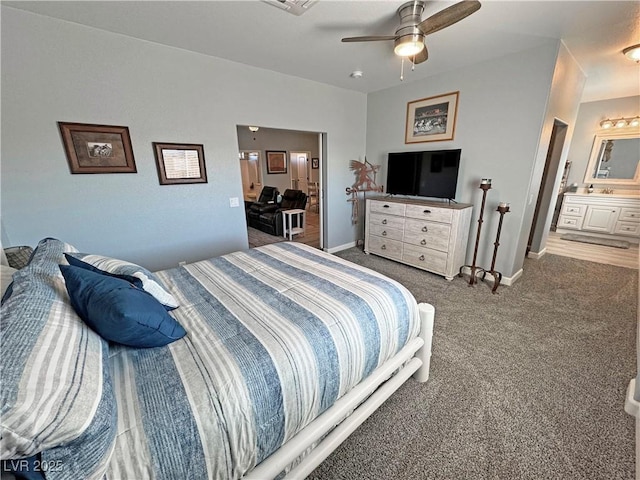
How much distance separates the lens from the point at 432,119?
3582mm

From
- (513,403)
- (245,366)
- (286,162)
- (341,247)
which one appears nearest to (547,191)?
(341,247)

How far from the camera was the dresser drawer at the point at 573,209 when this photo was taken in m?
5.03

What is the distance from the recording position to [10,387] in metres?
0.61

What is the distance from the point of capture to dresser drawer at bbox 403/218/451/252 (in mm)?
3273

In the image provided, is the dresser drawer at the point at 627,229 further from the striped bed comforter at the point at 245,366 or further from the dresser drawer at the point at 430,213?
the striped bed comforter at the point at 245,366

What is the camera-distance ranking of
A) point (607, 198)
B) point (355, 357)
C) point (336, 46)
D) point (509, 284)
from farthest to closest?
point (607, 198)
point (509, 284)
point (336, 46)
point (355, 357)

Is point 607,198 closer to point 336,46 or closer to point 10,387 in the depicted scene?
point 336,46

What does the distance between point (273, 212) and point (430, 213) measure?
11.4ft

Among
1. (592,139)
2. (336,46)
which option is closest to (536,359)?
(336,46)

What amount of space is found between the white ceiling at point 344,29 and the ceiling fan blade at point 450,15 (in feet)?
0.98

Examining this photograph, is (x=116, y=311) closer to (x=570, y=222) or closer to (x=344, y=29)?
(x=344, y=29)

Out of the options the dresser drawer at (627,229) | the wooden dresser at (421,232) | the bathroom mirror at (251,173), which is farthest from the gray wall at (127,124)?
the dresser drawer at (627,229)

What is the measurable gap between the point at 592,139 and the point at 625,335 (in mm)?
4660

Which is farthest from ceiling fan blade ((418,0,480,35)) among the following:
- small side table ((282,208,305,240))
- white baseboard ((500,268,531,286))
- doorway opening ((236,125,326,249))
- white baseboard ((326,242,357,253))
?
doorway opening ((236,125,326,249))
